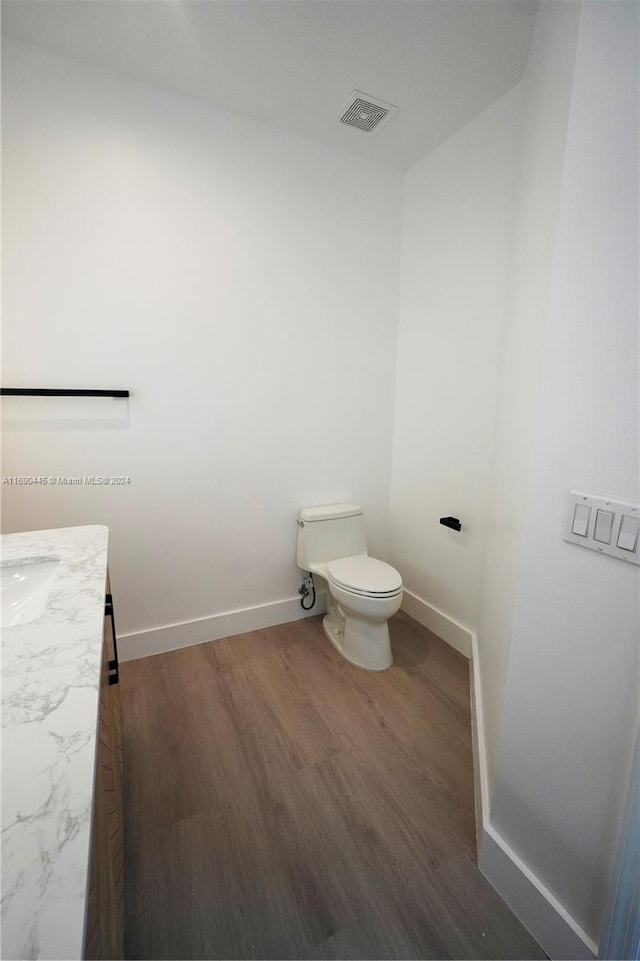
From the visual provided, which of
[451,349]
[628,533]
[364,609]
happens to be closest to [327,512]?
[364,609]

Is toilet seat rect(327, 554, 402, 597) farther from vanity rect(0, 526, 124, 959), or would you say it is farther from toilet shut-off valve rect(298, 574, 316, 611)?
vanity rect(0, 526, 124, 959)

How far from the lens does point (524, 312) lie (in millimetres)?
1268

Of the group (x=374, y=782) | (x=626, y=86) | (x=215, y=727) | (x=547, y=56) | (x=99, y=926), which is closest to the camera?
(x=99, y=926)

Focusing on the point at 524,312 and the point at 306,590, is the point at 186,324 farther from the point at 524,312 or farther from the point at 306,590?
the point at 306,590

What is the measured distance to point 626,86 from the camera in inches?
29.8

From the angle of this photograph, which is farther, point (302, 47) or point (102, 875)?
point (302, 47)

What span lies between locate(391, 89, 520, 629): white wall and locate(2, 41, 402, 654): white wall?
18 centimetres

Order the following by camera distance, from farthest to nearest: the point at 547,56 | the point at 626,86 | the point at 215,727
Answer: the point at 215,727
the point at 547,56
the point at 626,86

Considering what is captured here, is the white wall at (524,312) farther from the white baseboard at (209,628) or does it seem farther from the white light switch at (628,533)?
the white baseboard at (209,628)

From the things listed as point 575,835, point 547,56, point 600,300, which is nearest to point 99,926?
point 575,835

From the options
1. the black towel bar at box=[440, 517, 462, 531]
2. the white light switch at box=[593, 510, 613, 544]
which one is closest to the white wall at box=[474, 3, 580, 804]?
the white light switch at box=[593, 510, 613, 544]

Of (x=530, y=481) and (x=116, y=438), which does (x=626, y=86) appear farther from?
(x=116, y=438)

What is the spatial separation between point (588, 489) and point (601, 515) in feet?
0.20

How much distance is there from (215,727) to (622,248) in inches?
78.0
